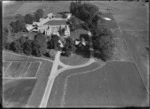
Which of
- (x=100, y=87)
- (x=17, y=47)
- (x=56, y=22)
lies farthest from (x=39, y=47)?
(x=56, y=22)

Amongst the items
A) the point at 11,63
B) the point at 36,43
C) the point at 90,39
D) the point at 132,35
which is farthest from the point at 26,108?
the point at 132,35

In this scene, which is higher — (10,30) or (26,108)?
(10,30)

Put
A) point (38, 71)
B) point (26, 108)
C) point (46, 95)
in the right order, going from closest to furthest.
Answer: point (26, 108) → point (46, 95) → point (38, 71)

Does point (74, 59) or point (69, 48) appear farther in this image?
point (69, 48)

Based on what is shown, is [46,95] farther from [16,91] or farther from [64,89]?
[16,91]

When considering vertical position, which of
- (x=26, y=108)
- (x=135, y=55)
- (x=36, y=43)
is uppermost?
(x=36, y=43)

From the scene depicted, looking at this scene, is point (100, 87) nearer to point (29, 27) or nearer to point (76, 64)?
point (76, 64)

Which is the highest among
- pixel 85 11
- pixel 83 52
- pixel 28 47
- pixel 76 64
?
pixel 85 11
